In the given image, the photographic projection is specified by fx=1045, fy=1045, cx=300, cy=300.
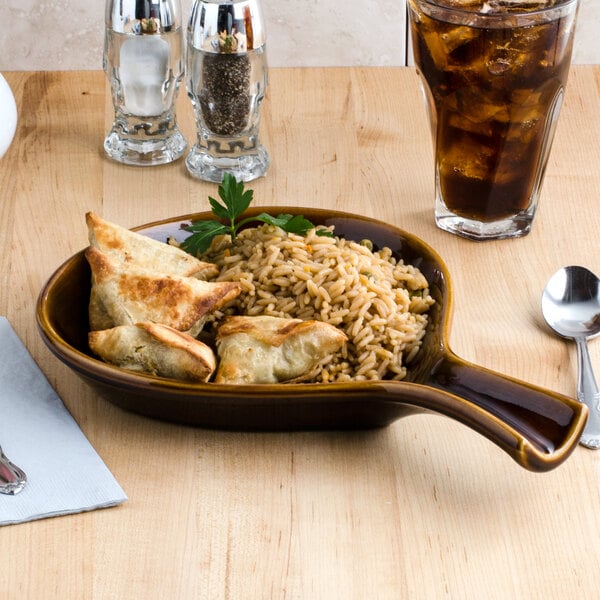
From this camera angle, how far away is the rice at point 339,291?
1.10 m

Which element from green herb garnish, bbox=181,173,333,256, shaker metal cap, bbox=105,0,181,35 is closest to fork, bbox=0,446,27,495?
green herb garnish, bbox=181,173,333,256

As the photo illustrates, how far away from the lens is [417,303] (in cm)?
117

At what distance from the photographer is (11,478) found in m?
1.00

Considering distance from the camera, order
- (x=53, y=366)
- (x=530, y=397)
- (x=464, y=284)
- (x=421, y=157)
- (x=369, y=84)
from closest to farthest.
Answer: (x=530, y=397) → (x=53, y=366) → (x=464, y=284) → (x=421, y=157) → (x=369, y=84)

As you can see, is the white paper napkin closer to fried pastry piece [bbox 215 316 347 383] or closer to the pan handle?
fried pastry piece [bbox 215 316 347 383]

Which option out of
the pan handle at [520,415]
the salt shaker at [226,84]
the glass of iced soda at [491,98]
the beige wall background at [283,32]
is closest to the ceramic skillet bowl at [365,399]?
the pan handle at [520,415]

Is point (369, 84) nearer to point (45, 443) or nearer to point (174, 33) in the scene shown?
point (174, 33)

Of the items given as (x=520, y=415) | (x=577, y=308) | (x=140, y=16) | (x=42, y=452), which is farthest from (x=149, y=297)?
(x=140, y=16)

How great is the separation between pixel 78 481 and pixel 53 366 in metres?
0.23

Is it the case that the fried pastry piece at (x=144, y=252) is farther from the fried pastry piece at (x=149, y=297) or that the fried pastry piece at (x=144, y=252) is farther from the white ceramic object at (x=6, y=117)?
the white ceramic object at (x=6, y=117)

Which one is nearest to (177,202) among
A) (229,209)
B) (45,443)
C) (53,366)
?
(229,209)

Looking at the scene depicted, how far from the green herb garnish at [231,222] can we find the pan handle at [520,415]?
0.33 m

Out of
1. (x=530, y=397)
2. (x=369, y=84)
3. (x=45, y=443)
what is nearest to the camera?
(x=530, y=397)

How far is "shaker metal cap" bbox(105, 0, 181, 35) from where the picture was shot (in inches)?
63.9
